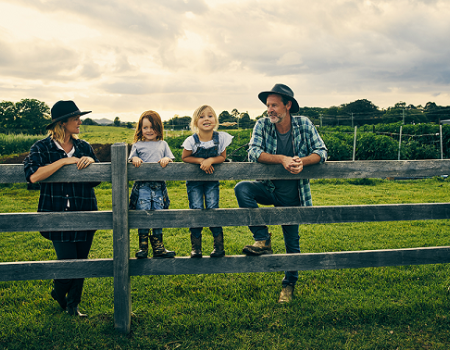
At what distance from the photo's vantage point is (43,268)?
9.66 ft

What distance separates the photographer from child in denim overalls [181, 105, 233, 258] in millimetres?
3164

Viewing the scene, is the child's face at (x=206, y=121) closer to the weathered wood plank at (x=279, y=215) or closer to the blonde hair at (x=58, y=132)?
the weathered wood plank at (x=279, y=215)

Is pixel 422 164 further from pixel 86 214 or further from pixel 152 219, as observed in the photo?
pixel 86 214

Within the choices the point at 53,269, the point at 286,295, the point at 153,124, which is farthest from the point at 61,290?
the point at 286,295

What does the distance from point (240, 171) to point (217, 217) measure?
1.49 feet

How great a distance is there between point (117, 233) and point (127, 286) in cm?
49

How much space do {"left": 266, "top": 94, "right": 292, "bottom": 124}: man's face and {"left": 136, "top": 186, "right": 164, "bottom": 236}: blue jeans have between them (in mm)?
1414

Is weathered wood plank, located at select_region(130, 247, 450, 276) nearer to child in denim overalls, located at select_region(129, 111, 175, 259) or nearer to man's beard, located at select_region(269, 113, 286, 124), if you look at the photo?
child in denim overalls, located at select_region(129, 111, 175, 259)

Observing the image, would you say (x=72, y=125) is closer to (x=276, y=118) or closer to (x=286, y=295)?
(x=276, y=118)

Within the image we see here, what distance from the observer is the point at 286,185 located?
353cm

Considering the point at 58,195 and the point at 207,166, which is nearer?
the point at 207,166

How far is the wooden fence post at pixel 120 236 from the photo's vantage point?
9.33ft

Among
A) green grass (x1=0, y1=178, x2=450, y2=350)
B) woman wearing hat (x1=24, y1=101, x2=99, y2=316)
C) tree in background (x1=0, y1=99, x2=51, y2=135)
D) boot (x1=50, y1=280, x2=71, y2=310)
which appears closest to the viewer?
green grass (x1=0, y1=178, x2=450, y2=350)

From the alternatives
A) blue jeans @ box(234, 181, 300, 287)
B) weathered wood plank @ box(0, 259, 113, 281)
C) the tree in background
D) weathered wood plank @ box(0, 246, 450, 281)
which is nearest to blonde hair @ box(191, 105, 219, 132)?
blue jeans @ box(234, 181, 300, 287)
